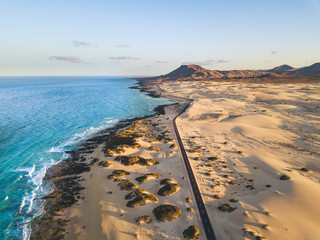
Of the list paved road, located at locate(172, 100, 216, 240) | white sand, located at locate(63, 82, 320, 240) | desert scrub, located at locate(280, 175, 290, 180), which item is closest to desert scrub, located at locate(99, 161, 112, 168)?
white sand, located at locate(63, 82, 320, 240)

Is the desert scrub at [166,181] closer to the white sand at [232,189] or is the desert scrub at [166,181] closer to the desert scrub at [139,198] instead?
the white sand at [232,189]

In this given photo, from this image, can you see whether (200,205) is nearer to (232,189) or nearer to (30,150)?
(232,189)

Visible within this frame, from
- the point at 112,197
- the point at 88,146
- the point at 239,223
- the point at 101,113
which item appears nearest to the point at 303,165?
the point at 239,223

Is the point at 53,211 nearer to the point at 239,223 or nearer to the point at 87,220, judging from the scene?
the point at 87,220

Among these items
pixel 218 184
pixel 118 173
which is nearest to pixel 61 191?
pixel 118 173

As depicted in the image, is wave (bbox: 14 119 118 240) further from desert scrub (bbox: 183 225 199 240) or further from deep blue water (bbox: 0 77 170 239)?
desert scrub (bbox: 183 225 199 240)
